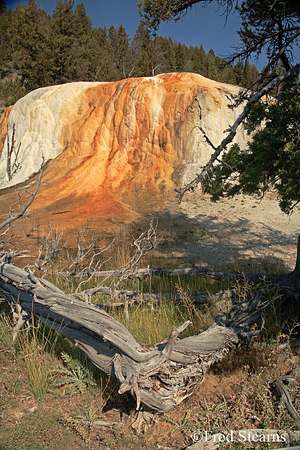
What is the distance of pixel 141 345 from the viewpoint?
109 inches

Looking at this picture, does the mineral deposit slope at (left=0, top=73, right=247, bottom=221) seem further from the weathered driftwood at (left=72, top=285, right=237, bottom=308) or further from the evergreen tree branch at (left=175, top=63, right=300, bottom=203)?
the evergreen tree branch at (left=175, top=63, right=300, bottom=203)

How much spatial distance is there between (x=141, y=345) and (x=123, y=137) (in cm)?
1548

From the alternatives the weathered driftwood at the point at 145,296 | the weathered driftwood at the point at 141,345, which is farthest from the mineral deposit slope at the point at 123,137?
the weathered driftwood at the point at 141,345

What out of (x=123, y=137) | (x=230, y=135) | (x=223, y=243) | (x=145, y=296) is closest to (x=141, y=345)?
(x=145, y=296)

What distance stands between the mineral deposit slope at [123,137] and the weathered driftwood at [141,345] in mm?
10618

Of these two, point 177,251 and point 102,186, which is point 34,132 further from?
point 177,251

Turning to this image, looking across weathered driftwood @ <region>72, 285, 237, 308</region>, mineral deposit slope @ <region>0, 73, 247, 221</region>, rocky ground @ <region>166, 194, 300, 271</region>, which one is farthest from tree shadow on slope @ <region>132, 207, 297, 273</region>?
mineral deposit slope @ <region>0, 73, 247, 221</region>

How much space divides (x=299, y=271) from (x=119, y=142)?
14.6m

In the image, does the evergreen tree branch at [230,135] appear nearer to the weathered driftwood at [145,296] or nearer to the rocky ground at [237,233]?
the weathered driftwood at [145,296]

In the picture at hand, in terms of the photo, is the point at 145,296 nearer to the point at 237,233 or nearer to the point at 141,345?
the point at 141,345

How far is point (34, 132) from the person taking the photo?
18.7 m

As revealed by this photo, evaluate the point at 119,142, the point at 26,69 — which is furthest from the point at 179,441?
the point at 26,69

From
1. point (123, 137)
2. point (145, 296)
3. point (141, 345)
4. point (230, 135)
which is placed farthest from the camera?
point (123, 137)

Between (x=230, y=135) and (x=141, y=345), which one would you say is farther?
(x=230, y=135)
